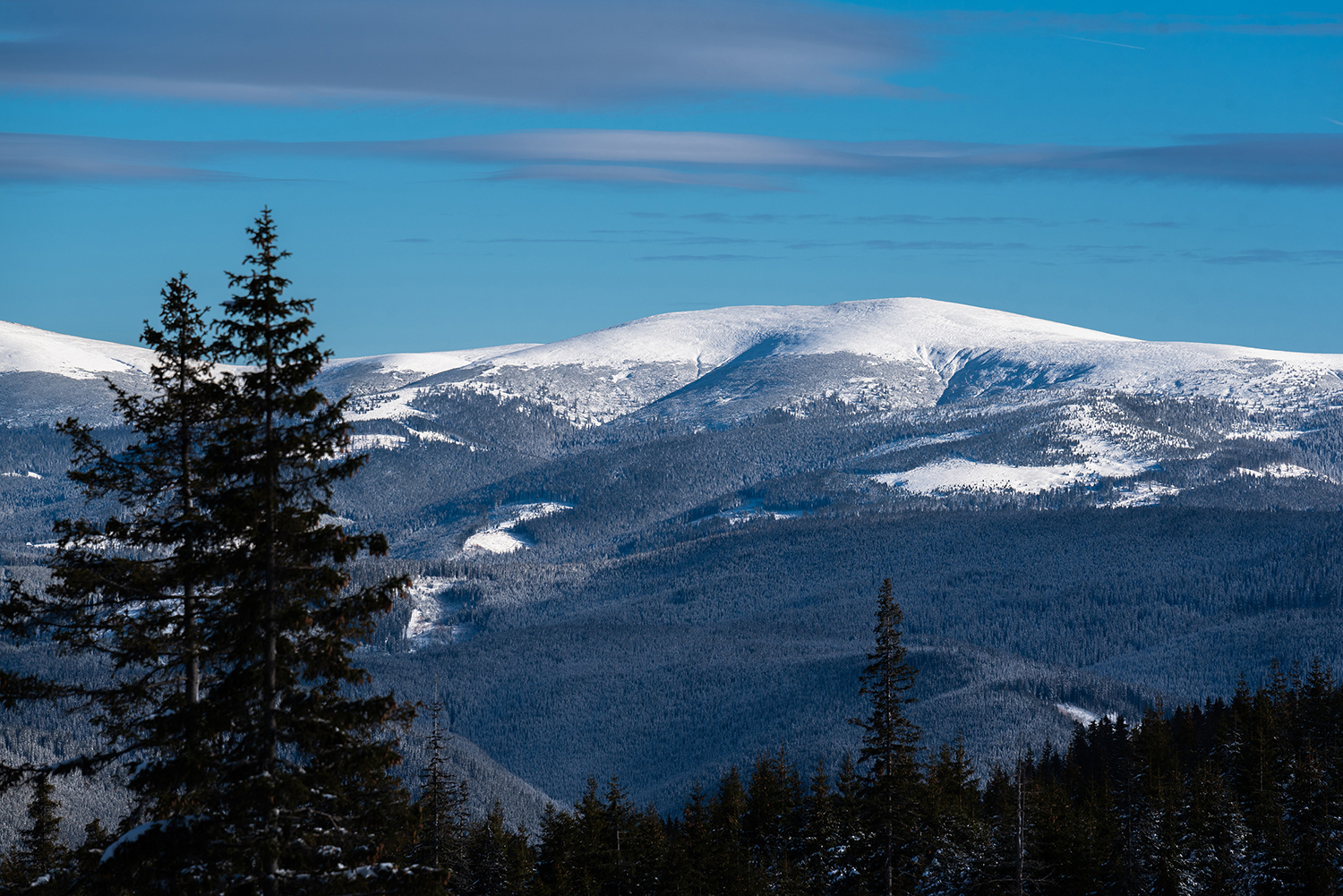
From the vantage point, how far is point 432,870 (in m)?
21.1

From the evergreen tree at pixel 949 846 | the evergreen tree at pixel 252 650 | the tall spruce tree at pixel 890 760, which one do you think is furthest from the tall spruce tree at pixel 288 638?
the evergreen tree at pixel 949 846

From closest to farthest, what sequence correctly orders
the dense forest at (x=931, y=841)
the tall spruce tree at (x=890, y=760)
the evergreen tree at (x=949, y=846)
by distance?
the tall spruce tree at (x=890, y=760) → the dense forest at (x=931, y=841) → the evergreen tree at (x=949, y=846)

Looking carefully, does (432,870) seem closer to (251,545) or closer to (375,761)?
(375,761)

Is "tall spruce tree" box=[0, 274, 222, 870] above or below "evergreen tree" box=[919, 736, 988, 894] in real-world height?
above

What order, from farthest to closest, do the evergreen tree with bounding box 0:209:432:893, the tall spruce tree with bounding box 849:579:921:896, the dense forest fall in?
the dense forest
the tall spruce tree with bounding box 849:579:921:896
the evergreen tree with bounding box 0:209:432:893

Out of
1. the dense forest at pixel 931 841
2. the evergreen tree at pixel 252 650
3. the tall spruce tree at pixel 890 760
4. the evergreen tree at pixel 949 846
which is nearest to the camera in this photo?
the evergreen tree at pixel 252 650

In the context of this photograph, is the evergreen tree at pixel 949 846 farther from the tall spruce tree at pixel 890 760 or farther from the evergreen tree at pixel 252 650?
the evergreen tree at pixel 252 650

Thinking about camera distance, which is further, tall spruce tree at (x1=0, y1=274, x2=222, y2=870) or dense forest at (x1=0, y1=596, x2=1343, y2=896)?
dense forest at (x1=0, y1=596, x2=1343, y2=896)

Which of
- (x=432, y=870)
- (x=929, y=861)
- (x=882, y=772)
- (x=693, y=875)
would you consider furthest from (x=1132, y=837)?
(x=432, y=870)

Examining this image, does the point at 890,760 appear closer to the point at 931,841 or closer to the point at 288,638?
the point at 931,841

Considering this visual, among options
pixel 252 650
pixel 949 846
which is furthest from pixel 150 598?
pixel 949 846

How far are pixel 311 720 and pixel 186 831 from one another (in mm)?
2434

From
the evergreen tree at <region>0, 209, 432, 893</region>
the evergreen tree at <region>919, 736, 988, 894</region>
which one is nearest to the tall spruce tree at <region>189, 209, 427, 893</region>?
the evergreen tree at <region>0, 209, 432, 893</region>

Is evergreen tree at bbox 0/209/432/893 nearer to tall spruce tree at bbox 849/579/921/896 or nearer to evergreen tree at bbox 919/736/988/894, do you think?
tall spruce tree at bbox 849/579/921/896
